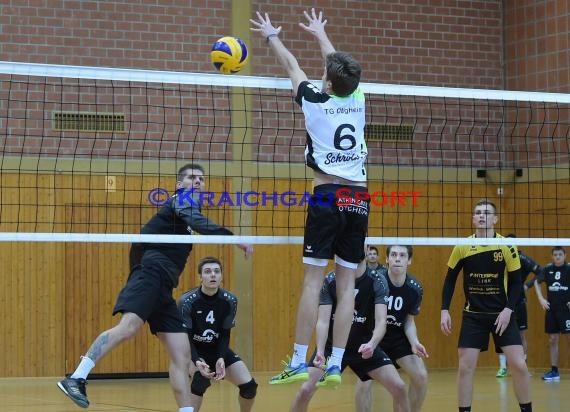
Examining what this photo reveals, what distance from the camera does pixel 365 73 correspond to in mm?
17547

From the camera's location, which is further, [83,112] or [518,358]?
[83,112]

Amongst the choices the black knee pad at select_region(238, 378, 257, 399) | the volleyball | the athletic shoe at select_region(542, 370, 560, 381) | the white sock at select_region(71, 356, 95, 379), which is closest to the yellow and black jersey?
the black knee pad at select_region(238, 378, 257, 399)

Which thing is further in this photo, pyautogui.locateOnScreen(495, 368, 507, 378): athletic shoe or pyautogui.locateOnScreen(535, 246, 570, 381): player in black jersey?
pyautogui.locateOnScreen(495, 368, 507, 378): athletic shoe

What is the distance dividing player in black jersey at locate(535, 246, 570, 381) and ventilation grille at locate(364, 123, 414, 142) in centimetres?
334

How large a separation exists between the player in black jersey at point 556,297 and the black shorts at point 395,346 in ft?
23.1

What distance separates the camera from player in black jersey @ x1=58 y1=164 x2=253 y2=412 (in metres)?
7.85

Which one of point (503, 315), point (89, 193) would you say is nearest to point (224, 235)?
point (503, 315)

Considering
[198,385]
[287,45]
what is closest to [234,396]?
[198,385]

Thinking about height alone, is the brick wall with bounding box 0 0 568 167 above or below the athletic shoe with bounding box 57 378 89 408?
above

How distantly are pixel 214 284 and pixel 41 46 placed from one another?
26.6ft

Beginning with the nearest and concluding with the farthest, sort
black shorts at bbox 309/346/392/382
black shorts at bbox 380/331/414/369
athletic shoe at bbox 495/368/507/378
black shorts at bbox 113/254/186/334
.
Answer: black shorts at bbox 113/254/186/334 → black shorts at bbox 309/346/392/382 → black shorts at bbox 380/331/414/369 → athletic shoe at bbox 495/368/507/378

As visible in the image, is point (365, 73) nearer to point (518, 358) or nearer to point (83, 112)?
point (83, 112)

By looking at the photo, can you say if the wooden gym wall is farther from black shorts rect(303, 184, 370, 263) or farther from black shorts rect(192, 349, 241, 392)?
black shorts rect(303, 184, 370, 263)

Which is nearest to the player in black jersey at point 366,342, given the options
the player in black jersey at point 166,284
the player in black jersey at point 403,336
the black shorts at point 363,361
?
the black shorts at point 363,361
